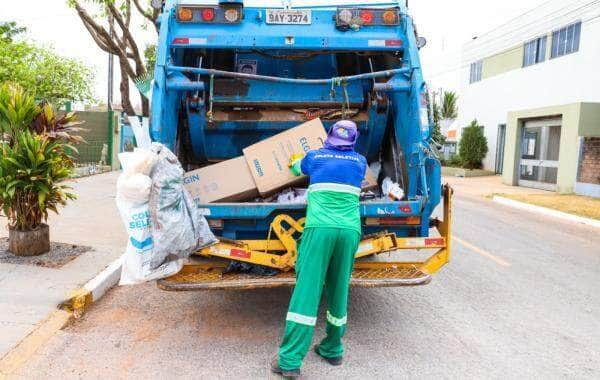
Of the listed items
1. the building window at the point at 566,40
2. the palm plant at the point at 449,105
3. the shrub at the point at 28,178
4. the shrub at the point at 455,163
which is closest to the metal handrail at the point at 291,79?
the shrub at the point at 28,178

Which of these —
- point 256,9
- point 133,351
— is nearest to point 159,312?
point 133,351

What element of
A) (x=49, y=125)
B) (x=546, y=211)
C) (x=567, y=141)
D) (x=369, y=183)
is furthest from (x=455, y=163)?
(x=49, y=125)

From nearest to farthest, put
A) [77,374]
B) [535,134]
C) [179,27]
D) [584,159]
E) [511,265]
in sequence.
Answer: [77,374], [179,27], [511,265], [584,159], [535,134]

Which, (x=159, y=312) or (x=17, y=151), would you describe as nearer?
(x=159, y=312)

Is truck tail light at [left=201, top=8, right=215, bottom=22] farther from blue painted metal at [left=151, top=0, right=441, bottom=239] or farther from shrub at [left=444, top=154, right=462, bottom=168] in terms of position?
shrub at [left=444, top=154, right=462, bottom=168]

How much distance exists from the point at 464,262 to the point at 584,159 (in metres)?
11.4

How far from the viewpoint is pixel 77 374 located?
3459 mm

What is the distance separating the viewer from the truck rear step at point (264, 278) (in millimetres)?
3891

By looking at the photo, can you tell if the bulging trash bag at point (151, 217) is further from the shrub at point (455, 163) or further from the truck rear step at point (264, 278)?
the shrub at point (455, 163)

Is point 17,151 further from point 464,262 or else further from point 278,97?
point 464,262

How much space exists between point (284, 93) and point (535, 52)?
2035 centimetres

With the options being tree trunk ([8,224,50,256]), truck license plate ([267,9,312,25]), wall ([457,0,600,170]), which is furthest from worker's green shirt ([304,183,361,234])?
wall ([457,0,600,170])

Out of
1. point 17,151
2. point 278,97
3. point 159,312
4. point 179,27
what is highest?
point 179,27

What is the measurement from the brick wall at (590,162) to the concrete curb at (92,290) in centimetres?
1439
